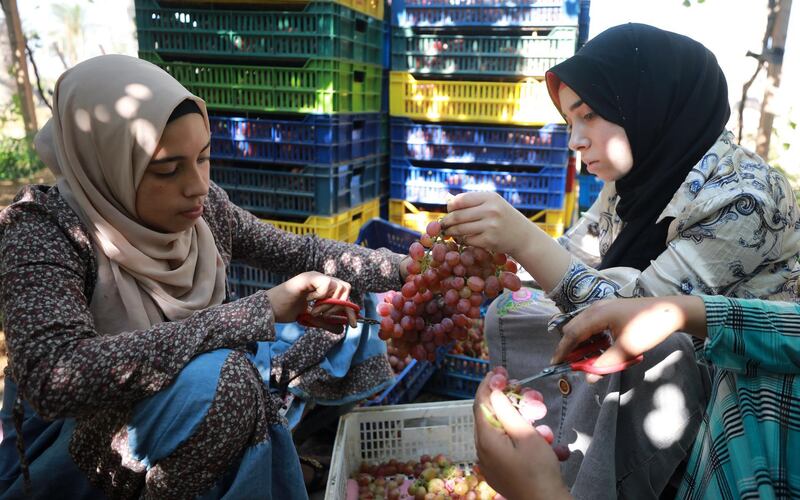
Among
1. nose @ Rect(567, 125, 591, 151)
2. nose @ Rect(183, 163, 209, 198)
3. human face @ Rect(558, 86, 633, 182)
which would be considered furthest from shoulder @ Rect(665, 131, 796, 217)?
nose @ Rect(183, 163, 209, 198)

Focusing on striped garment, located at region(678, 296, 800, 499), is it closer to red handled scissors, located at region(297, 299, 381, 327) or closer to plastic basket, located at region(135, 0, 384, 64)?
red handled scissors, located at region(297, 299, 381, 327)

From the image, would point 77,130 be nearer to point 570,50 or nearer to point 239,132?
point 239,132

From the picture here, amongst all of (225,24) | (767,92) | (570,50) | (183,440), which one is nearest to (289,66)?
(225,24)

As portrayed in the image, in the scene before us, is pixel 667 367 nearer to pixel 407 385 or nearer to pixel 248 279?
pixel 407 385

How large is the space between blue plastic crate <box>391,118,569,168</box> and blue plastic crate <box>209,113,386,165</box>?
1.84 feet

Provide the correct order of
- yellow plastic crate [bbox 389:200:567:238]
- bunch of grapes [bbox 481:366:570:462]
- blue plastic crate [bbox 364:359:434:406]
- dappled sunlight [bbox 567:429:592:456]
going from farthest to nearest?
1. yellow plastic crate [bbox 389:200:567:238]
2. blue plastic crate [bbox 364:359:434:406]
3. dappled sunlight [bbox 567:429:592:456]
4. bunch of grapes [bbox 481:366:570:462]

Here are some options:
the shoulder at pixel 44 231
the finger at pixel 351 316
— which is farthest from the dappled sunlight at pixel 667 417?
the shoulder at pixel 44 231

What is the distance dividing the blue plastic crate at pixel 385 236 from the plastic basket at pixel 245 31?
960 millimetres

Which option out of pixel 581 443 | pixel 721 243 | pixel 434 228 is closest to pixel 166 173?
pixel 434 228

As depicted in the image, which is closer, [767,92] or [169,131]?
[169,131]

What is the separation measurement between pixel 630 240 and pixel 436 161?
2.16 meters

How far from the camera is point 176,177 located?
1721mm

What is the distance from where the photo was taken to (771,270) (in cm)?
187

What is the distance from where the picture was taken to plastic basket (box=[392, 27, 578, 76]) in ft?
11.7
